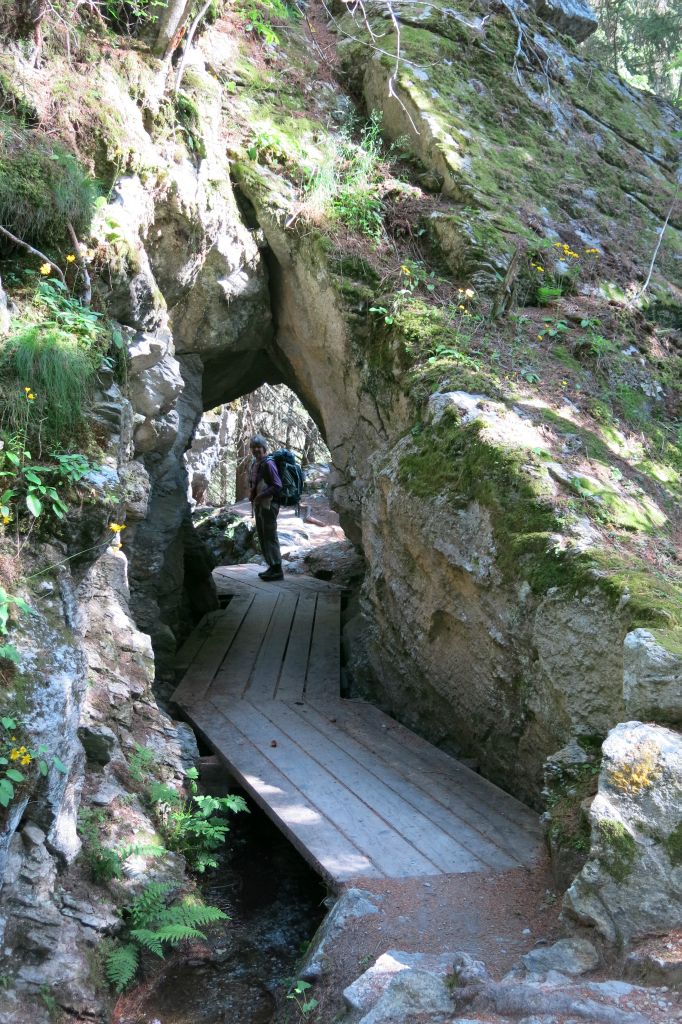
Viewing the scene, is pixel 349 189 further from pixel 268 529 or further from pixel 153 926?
pixel 153 926

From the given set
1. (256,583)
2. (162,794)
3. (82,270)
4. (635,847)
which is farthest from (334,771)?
(256,583)

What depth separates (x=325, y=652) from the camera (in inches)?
337

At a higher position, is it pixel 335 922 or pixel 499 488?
pixel 499 488

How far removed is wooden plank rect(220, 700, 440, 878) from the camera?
4.46 meters

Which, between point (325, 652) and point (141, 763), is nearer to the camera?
point (141, 763)

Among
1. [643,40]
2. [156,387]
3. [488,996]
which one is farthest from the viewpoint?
[643,40]

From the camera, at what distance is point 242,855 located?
18.9 ft

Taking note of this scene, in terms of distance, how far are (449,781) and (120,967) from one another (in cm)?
250

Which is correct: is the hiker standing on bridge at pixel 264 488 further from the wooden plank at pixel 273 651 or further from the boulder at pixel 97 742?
the boulder at pixel 97 742

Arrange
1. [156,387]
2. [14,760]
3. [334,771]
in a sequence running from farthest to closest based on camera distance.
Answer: [156,387]
[334,771]
[14,760]

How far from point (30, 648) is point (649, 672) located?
3.13 m

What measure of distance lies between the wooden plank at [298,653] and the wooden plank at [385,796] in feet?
1.68

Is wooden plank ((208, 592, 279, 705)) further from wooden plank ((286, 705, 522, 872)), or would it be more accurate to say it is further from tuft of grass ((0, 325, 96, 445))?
tuft of grass ((0, 325, 96, 445))

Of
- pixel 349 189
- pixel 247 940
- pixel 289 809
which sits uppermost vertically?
pixel 349 189
